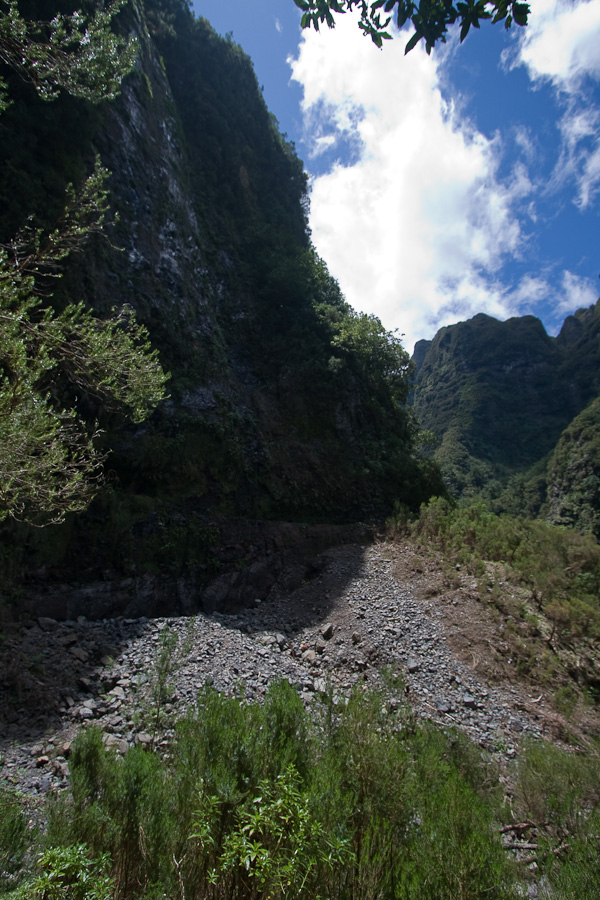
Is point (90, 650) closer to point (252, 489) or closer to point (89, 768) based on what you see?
point (89, 768)

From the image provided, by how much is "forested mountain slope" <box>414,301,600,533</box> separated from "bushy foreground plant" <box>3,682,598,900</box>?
110ft

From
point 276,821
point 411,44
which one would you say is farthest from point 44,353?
point 276,821

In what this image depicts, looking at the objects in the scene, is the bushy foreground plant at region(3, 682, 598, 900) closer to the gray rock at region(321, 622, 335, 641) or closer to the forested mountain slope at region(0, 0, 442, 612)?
the gray rock at region(321, 622, 335, 641)

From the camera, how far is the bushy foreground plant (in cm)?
216

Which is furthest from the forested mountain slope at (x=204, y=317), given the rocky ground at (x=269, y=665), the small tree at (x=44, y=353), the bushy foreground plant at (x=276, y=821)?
the bushy foreground plant at (x=276, y=821)

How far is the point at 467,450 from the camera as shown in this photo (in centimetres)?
5100

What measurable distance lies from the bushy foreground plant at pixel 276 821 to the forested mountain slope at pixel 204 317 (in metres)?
7.01

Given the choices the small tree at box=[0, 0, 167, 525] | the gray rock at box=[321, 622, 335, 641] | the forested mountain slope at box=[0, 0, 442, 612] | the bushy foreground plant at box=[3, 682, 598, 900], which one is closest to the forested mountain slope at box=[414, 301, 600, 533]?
the forested mountain slope at box=[0, 0, 442, 612]

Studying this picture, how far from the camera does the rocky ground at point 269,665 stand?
5285 mm

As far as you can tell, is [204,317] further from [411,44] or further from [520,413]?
[520,413]

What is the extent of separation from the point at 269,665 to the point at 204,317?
13.3 meters

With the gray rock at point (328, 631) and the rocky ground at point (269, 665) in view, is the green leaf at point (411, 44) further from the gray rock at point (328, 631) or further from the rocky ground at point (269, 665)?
the gray rock at point (328, 631)

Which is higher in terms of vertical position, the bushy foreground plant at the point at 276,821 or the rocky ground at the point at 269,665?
the bushy foreground plant at the point at 276,821

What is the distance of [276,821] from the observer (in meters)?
2.40
